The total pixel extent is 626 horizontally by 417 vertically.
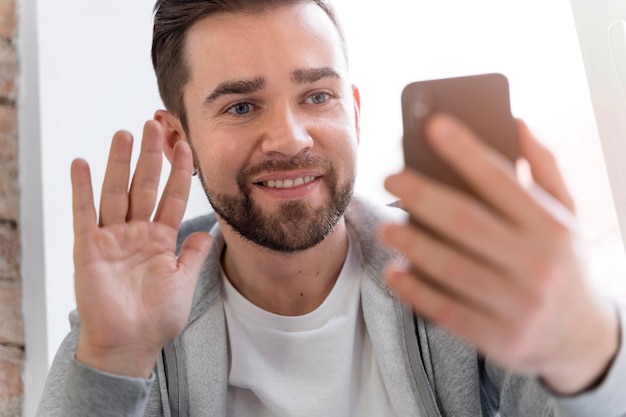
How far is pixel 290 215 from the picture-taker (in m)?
1.03

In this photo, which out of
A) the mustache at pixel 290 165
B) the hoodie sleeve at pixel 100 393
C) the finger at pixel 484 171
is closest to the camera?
the finger at pixel 484 171

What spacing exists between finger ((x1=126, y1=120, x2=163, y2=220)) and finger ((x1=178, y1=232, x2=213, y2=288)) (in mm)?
76

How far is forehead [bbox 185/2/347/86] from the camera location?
103 cm

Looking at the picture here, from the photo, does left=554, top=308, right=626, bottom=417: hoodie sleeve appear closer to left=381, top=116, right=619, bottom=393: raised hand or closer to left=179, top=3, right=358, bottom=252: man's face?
left=381, top=116, right=619, bottom=393: raised hand

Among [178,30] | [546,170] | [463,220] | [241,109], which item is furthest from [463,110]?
[178,30]

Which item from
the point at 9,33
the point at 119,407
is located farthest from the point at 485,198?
the point at 9,33

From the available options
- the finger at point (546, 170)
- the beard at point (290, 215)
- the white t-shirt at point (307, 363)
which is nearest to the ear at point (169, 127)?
the beard at point (290, 215)

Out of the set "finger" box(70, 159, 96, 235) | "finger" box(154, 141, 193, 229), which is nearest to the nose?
"finger" box(154, 141, 193, 229)

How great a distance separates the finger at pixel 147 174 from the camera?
0.85 meters

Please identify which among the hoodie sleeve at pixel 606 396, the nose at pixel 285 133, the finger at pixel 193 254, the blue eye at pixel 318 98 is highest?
the blue eye at pixel 318 98

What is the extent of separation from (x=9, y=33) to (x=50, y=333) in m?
0.57

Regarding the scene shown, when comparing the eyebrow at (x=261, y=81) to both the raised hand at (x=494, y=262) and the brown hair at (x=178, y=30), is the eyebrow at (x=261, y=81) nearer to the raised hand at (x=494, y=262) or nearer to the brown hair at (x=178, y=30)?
the brown hair at (x=178, y=30)

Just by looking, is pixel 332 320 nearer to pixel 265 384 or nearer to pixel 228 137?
pixel 265 384

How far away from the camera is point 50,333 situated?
1.23 meters
